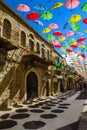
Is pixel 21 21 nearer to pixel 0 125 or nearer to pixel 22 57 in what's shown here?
pixel 22 57

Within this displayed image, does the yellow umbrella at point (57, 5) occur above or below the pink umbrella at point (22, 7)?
below

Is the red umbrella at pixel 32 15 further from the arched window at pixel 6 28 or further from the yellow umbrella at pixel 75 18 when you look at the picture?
the arched window at pixel 6 28

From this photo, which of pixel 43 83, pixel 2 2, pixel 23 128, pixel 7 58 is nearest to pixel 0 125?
pixel 23 128

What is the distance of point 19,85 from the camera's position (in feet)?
52.4

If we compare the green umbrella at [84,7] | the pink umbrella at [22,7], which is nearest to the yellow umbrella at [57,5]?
the green umbrella at [84,7]

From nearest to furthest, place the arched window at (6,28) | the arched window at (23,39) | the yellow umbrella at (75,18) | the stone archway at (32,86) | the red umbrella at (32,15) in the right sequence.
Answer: the yellow umbrella at (75,18)
the red umbrella at (32,15)
the arched window at (6,28)
the arched window at (23,39)
the stone archway at (32,86)

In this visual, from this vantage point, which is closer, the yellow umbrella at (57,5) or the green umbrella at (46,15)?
the yellow umbrella at (57,5)

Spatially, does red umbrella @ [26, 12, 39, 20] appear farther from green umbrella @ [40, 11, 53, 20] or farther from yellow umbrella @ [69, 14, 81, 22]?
yellow umbrella @ [69, 14, 81, 22]

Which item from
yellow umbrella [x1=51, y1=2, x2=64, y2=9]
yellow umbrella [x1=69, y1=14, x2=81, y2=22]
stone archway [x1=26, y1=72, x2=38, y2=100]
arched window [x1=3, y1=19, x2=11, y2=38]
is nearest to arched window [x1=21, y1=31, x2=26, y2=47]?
arched window [x1=3, y1=19, x2=11, y2=38]

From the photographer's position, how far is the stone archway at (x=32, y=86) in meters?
18.4

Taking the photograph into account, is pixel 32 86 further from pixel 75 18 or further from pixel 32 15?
pixel 75 18

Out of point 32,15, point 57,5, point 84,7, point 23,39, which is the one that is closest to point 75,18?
point 84,7

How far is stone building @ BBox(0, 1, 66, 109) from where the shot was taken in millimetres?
13375

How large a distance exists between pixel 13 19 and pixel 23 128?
34.4ft
